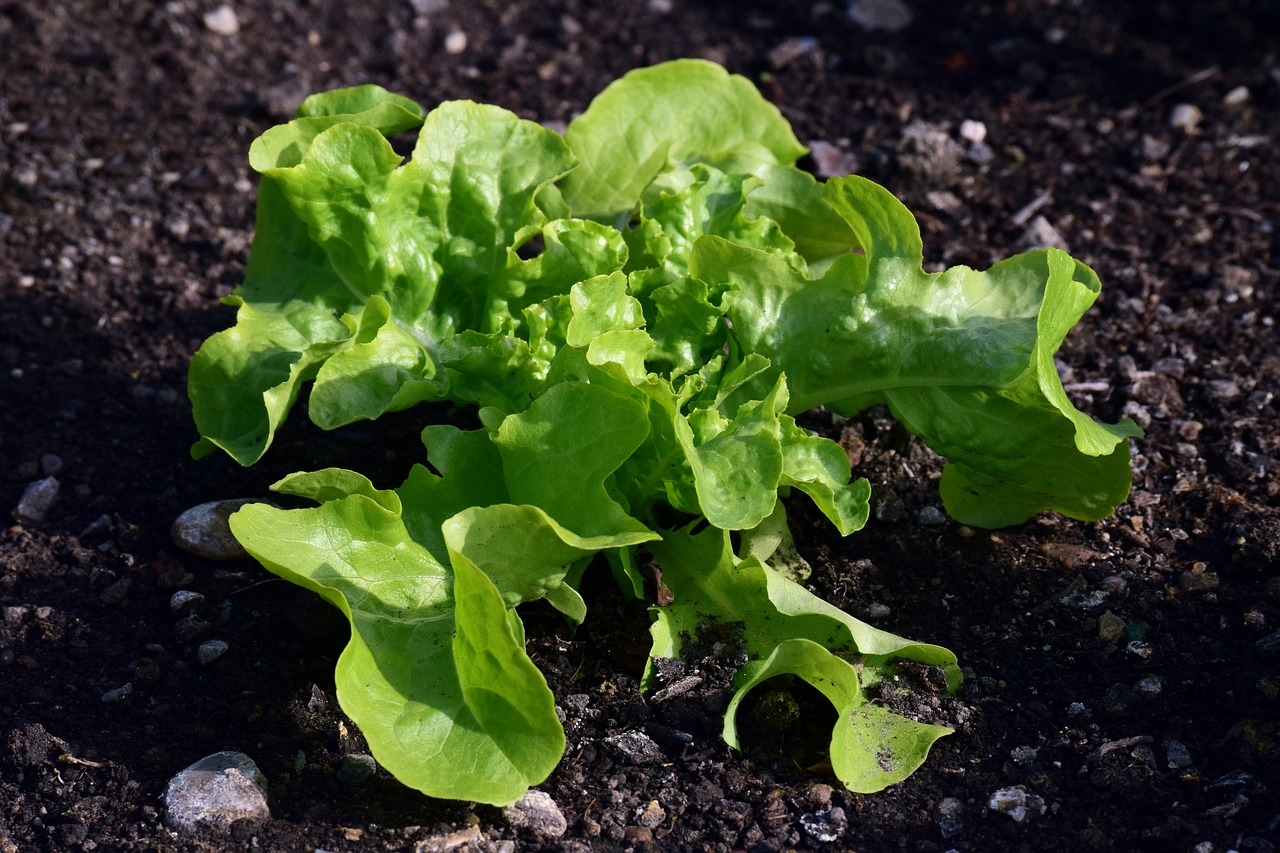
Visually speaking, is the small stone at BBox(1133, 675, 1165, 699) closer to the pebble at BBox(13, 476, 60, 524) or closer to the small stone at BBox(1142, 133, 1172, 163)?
the small stone at BBox(1142, 133, 1172, 163)

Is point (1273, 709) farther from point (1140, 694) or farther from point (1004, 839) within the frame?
point (1004, 839)

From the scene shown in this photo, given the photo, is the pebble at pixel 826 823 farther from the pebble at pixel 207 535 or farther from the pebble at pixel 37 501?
the pebble at pixel 37 501

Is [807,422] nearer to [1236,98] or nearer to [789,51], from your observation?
[789,51]

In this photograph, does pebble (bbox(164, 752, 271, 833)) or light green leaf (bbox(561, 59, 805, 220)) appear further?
light green leaf (bbox(561, 59, 805, 220))

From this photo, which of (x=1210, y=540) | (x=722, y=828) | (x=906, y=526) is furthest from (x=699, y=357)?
(x=1210, y=540)

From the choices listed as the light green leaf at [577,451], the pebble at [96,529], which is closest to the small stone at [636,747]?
the light green leaf at [577,451]

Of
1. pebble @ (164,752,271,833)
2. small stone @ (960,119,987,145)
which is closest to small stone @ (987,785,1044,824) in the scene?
pebble @ (164,752,271,833)
